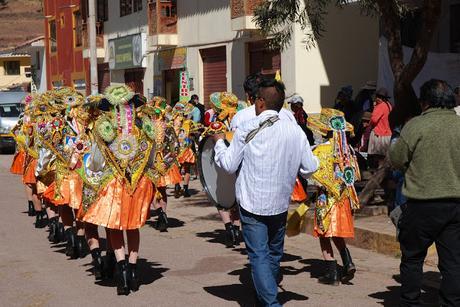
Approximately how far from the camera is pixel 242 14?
2184cm

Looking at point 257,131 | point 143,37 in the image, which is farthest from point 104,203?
point 143,37

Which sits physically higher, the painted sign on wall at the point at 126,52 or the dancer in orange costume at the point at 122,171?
the painted sign on wall at the point at 126,52

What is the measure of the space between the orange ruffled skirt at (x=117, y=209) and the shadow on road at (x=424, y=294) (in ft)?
7.43

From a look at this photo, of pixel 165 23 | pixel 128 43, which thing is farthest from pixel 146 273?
pixel 128 43

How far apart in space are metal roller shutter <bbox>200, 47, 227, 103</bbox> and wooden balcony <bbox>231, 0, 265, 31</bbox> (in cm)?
217

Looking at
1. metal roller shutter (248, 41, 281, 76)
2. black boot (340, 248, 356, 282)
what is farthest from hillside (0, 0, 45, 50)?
black boot (340, 248, 356, 282)

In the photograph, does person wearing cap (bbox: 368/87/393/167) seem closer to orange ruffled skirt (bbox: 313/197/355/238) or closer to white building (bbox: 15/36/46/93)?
orange ruffled skirt (bbox: 313/197/355/238)

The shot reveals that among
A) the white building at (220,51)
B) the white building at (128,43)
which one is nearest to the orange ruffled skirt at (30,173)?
the white building at (220,51)

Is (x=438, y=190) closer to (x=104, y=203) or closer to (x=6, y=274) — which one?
(x=104, y=203)

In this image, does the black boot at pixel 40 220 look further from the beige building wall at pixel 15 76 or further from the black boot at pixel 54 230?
the beige building wall at pixel 15 76

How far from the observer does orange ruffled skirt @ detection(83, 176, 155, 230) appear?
777 cm

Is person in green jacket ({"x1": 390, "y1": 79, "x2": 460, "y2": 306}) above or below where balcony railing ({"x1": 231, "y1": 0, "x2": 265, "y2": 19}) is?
below

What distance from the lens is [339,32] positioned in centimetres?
2095

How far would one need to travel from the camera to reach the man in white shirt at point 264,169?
20.9ft
